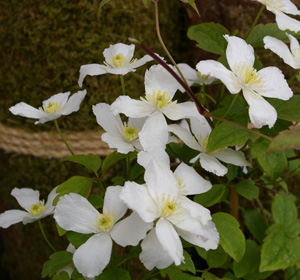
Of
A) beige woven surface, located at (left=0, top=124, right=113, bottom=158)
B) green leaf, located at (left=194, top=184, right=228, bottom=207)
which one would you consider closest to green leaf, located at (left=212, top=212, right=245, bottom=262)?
green leaf, located at (left=194, top=184, right=228, bottom=207)

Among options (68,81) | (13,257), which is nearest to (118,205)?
(68,81)

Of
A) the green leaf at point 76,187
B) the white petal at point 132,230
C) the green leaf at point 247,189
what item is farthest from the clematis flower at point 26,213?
the green leaf at point 247,189

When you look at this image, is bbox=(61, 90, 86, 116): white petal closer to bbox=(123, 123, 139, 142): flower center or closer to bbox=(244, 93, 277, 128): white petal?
bbox=(123, 123, 139, 142): flower center

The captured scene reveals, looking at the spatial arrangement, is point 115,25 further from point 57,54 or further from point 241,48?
point 241,48

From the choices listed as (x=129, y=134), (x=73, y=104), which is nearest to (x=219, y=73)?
(x=129, y=134)

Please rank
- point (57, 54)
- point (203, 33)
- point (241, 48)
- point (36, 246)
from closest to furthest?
point (241, 48)
point (203, 33)
point (57, 54)
point (36, 246)
